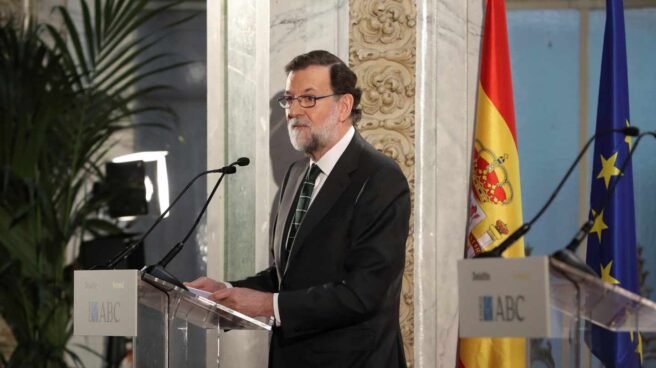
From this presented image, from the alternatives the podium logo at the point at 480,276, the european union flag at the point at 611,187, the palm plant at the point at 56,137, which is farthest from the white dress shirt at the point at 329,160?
the palm plant at the point at 56,137

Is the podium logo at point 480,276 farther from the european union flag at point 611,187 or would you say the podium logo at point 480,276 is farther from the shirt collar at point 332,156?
the european union flag at point 611,187

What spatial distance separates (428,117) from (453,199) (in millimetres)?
421

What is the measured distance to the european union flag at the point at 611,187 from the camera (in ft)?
16.8

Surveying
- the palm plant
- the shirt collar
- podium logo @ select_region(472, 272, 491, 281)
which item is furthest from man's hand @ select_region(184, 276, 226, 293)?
the palm plant

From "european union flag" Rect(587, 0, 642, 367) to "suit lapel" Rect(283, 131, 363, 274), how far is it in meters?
1.68

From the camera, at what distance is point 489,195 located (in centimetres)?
516

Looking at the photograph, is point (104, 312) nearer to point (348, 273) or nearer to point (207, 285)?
point (207, 285)

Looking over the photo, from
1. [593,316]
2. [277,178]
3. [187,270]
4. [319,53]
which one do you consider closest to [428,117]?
[277,178]

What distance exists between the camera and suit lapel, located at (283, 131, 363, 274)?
378 centimetres

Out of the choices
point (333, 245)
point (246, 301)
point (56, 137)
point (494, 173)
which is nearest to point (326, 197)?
point (333, 245)

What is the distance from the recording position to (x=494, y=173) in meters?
5.21

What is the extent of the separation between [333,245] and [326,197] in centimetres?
18

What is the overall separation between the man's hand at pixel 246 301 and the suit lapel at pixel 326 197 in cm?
22

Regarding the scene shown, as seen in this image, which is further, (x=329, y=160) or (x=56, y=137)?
(x=56, y=137)
